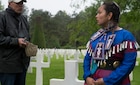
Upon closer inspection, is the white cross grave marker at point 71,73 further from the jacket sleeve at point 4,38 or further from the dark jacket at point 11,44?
the jacket sleeve at point 4,38

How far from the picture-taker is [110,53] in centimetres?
321

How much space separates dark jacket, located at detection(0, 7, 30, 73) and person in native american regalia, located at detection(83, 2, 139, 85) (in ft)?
3.20

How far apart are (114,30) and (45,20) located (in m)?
73.1

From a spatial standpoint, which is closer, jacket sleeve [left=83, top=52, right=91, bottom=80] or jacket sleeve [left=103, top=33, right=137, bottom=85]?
jacket sleeve [left=103, top=33, right=137, bottom=85]

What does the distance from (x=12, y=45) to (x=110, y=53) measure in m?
1.31

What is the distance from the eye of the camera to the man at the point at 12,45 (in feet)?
13.2

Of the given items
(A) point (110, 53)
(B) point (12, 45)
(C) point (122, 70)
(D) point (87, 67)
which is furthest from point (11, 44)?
(C) point (122, 70)

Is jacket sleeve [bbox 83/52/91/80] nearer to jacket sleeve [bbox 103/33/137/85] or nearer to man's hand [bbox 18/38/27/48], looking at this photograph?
jacket sleeve [bbox 103/33/137/85]

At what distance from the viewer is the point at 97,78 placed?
10.8ft

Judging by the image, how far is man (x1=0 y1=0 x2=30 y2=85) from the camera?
4.01 meters

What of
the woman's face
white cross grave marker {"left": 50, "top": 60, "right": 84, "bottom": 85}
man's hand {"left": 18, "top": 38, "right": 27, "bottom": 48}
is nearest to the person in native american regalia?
the woman's face

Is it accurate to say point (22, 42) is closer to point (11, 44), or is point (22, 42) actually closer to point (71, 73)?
point (11, 44)

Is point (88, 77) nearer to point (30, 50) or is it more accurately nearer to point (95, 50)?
point (95, 50)

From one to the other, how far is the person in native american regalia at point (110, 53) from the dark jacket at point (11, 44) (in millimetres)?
977
